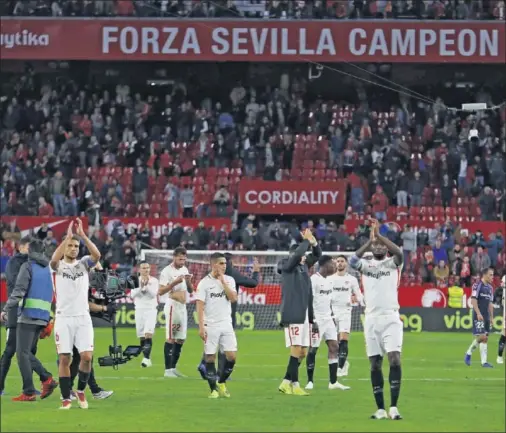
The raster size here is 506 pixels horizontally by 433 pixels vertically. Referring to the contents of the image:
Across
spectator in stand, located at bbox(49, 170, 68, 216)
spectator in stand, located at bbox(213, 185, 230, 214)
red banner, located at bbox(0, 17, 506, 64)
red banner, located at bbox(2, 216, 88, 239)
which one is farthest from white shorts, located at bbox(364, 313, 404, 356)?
red banner, located at bbox(0, 17, 506, 64)

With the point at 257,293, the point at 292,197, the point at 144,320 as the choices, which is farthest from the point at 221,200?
the point at 144,320

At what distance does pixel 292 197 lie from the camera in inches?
1897

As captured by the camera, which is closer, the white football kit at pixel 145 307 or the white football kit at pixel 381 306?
the white football kit at pixel 381 306

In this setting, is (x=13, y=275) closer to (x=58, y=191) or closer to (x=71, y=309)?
(x=71, y=309)

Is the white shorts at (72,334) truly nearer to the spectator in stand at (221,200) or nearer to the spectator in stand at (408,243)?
the spectator in stand at (408,243)

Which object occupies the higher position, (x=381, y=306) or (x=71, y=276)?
(x=71, y=276)

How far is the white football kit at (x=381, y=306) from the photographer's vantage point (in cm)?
1775

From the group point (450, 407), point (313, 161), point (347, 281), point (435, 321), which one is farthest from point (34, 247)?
point (313, 161)

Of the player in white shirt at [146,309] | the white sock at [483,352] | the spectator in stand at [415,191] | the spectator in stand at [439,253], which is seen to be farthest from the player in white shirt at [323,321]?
the spectator in stand at [415,191]

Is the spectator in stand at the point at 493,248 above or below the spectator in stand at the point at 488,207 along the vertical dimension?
below

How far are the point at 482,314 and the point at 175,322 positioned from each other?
7935mm

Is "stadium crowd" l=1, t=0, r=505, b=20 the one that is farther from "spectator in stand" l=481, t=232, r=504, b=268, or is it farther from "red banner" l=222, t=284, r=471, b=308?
"red banner" l=222, t=284, r=471, b=308

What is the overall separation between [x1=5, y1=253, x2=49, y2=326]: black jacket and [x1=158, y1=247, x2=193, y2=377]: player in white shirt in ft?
18.9

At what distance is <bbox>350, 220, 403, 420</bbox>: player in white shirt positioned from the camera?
1769 centimetres
